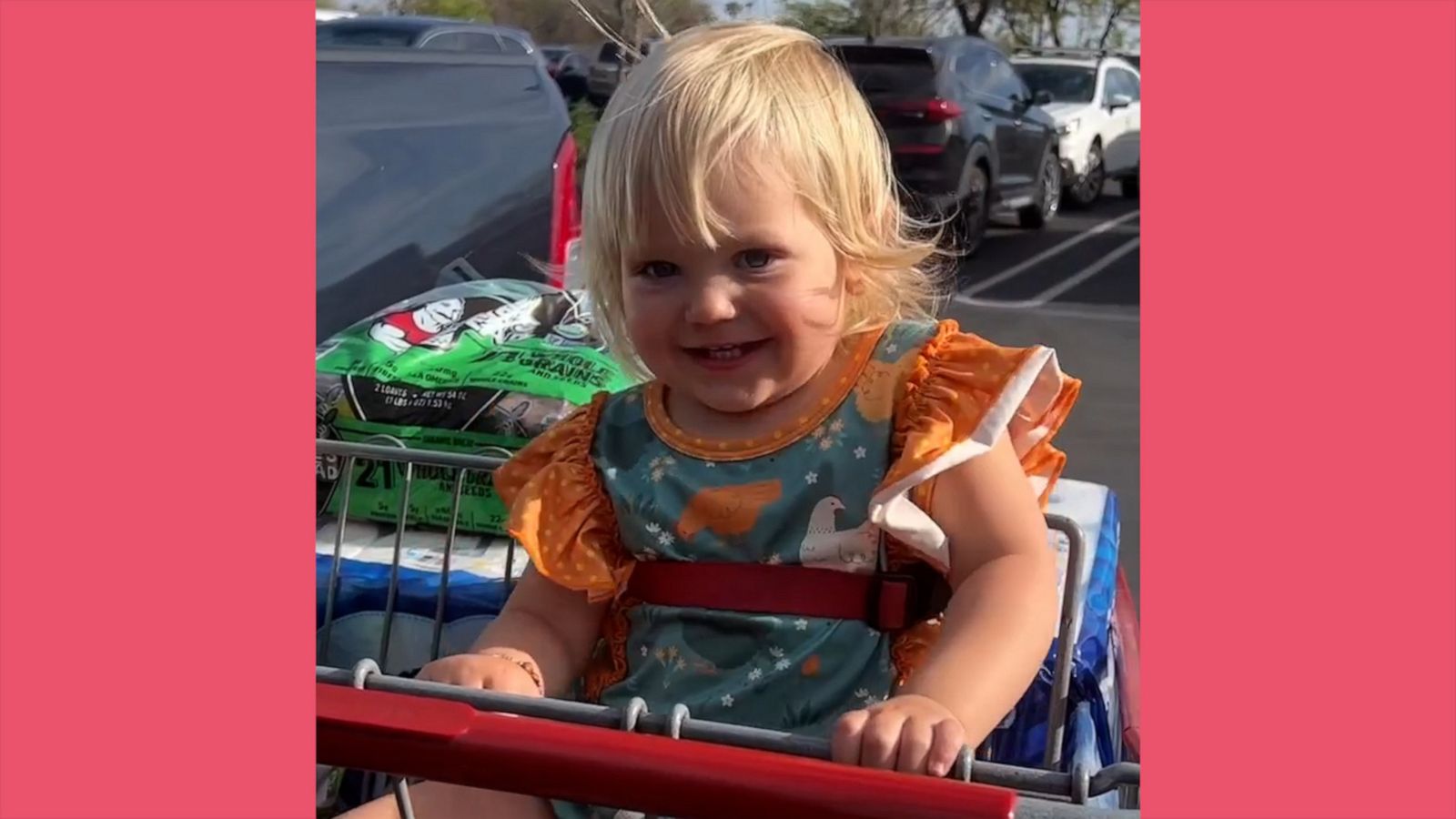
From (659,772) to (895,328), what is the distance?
2.74 feet

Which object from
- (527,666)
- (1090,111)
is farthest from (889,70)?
(527,666)

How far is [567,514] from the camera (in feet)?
6.07

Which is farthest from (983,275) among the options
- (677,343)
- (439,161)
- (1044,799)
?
(1044,799)

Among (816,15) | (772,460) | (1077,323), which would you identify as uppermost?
(816,15)

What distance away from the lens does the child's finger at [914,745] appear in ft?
4.12

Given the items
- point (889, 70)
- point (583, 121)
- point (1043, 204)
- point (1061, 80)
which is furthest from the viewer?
point (1043, 204)

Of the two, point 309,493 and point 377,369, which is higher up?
point 309,493

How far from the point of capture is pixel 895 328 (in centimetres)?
183

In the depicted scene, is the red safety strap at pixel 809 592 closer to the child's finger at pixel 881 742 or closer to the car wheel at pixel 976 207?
the child's finger at pixel 881 742

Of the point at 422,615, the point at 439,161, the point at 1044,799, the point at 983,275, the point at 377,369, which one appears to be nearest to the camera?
the point at 1044,799

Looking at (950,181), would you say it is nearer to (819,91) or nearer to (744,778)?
(819,91)

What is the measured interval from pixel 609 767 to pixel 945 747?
0.30m

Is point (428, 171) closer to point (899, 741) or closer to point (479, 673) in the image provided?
point (479, 673)

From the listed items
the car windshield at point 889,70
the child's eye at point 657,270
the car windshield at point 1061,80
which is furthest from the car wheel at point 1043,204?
the child's eye at point 657,270
